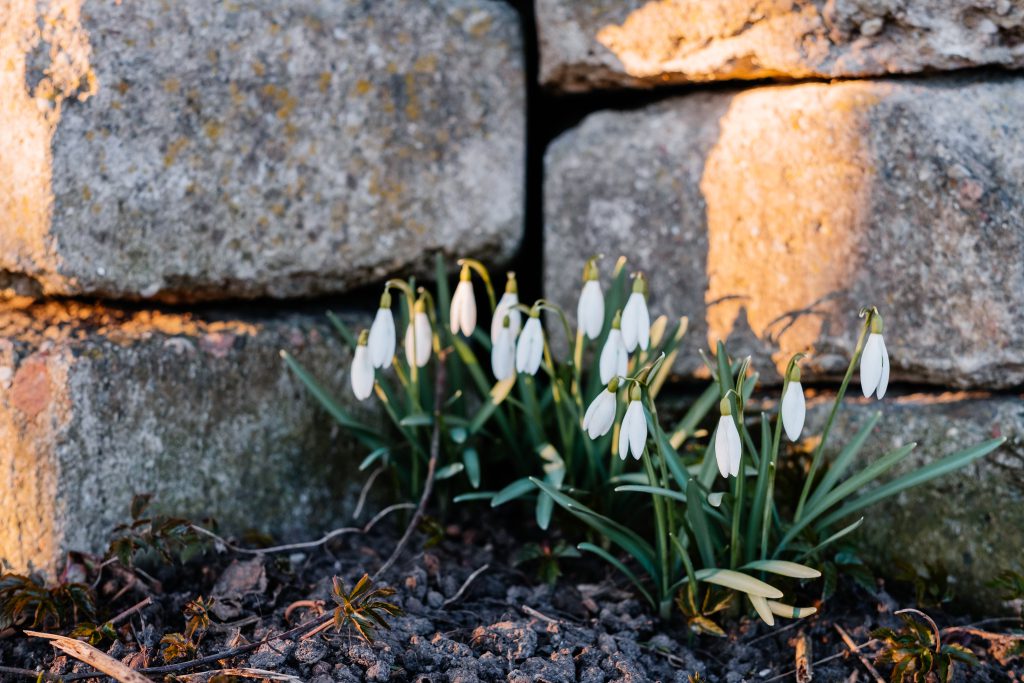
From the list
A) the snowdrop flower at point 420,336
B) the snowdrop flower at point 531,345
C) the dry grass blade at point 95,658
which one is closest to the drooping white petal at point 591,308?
the snowdrop flower at point 531,345

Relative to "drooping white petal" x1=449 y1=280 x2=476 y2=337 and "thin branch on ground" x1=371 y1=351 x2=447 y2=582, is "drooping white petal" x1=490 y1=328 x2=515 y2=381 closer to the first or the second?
"drooping white petal" x1=449 y1=280 x2=476 y2=337

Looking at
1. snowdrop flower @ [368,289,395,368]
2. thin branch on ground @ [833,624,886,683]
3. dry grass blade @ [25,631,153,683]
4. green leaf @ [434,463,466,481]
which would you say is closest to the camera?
dry grass blade @ [25,631,153,683]

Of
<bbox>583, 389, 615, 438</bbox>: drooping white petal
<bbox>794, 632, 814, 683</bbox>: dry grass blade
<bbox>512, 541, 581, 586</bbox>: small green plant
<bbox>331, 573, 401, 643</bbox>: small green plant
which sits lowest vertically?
<bbox>794, 632, 814, 683</bbox>: dry grass blade

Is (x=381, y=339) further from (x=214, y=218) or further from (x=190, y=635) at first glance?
(x=190, y=635)

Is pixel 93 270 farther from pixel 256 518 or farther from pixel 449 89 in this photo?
pixel 449 89

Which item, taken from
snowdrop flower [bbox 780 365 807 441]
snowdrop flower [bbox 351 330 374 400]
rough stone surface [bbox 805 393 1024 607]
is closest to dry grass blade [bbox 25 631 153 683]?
snowdrop flower [bbox 351 330 374 400]

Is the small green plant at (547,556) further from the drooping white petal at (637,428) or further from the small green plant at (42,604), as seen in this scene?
the small green plant at (42,604)

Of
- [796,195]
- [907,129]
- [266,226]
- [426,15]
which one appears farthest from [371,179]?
[907,129]

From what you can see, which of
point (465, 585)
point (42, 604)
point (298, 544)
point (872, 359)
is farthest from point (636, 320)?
point (42, 604)
